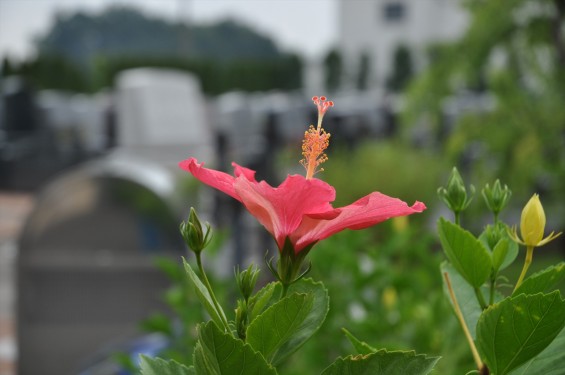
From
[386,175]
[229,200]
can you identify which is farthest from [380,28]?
[229,200]

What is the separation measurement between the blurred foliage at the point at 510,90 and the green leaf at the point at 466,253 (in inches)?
185

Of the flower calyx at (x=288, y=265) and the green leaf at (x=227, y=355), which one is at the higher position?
the flower calyx at (x=288, y=265)

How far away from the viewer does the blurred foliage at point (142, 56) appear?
19125 mm

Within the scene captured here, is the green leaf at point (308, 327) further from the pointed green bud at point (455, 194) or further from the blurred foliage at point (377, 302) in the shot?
the blurred foliage at point (377, 302)

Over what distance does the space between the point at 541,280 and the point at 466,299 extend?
0.18 ft

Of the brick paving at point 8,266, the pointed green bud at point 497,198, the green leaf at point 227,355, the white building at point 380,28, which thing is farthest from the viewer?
the white building at point 380,28

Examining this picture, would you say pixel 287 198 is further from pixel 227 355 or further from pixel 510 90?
pixel 510 90

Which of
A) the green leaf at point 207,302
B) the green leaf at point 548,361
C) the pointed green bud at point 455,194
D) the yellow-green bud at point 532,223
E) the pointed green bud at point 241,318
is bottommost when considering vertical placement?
the green leaf at point 548,361

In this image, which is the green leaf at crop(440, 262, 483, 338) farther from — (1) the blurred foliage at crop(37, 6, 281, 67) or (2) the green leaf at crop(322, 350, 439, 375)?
(1) the blurred foliage at crop(37, 6, 281, 67)

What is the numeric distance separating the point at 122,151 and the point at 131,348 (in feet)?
21.0

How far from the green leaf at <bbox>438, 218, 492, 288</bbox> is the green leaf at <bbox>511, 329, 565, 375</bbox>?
0.16 ft

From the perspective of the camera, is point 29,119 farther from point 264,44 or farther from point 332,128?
point 264,44

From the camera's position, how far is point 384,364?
346 millimetres

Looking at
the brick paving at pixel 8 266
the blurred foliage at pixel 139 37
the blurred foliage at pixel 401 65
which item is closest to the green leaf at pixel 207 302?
the brick paving at pixel 8 266
